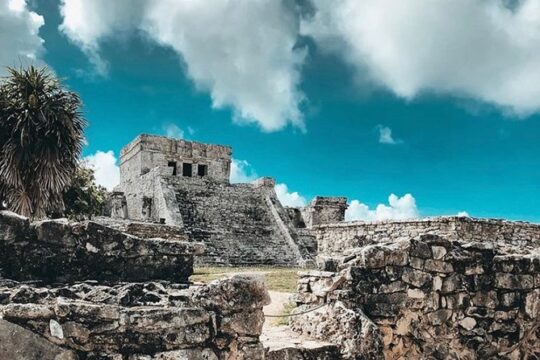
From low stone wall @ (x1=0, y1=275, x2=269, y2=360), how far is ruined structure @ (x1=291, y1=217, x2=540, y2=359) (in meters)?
1.63

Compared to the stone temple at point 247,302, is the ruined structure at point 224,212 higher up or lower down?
higher up

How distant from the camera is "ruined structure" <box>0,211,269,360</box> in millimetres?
3383

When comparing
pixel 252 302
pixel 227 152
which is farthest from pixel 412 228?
pixel 227 152

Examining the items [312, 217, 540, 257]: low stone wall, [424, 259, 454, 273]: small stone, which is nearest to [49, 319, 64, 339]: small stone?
[424, 259, 454, 273]: small stone

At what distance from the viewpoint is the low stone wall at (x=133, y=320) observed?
334 centimetres

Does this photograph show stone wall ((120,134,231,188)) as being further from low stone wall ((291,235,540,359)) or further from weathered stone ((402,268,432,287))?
weathered stone ((402,268,432,287))

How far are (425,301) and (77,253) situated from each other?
141 inches

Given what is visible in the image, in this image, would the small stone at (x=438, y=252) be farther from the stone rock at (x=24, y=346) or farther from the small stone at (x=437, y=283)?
the stone rock at (x=24, y=346)

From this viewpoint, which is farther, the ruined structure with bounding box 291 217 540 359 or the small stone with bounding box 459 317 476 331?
the small stone with bounding box 459 317 476 331

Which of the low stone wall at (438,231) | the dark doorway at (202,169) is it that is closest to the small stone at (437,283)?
the low stone wall at (438,231)

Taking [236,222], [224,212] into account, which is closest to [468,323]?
[236,222]

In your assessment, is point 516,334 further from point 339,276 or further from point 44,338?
point 44,338

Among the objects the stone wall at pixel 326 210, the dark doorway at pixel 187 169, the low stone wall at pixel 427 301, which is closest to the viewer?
the low stone wall at pixel 427 301

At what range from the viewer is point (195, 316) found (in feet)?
12.5
